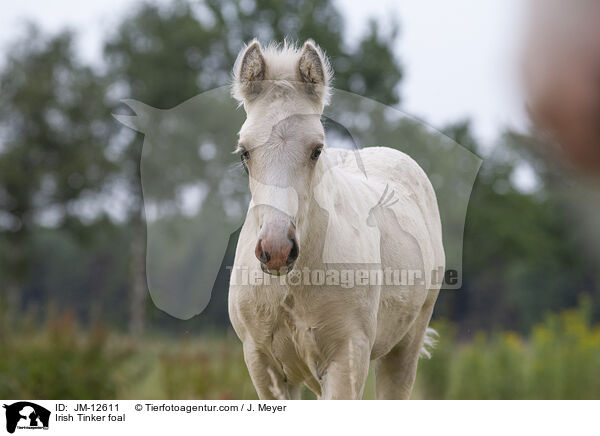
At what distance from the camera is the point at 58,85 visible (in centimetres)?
1773

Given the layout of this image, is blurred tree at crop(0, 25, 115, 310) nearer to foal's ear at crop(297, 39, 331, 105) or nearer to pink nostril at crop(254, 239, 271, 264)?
foal's ear at crop(297, 39, 331, 105)

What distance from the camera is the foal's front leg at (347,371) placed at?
3.25 meters

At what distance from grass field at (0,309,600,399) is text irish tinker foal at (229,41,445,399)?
101 inches

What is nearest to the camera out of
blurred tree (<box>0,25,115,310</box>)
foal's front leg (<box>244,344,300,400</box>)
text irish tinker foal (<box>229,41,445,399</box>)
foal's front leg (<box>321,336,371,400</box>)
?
text irish tinker foal (<box>229,41,445,399</box>)

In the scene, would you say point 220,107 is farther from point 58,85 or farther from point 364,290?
point 58,85

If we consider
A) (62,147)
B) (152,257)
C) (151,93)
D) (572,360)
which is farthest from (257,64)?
(62,147)

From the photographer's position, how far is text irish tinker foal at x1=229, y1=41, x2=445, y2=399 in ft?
9.47

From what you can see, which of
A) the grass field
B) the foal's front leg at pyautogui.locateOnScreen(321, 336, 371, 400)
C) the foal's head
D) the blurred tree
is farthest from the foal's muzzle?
the blurred tree

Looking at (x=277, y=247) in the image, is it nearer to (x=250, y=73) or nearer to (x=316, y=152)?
(x=316, y=152)

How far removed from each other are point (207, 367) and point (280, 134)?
5.37 m
